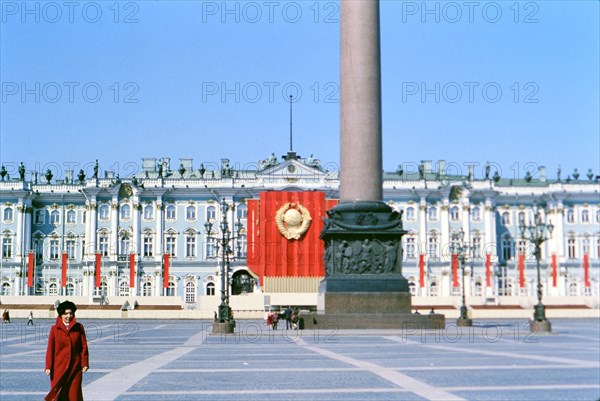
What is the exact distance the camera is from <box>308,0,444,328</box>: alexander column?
3434 cm

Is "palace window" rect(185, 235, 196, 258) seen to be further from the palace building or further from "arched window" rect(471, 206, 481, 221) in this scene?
"arched window" rect(471, 206, 481, 221)

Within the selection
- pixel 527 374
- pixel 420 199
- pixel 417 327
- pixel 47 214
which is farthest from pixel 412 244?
pixel 527 374

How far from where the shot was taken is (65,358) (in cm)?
1184

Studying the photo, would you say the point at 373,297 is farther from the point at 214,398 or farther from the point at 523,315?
the point at 523,315

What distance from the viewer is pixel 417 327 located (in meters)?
Answer: 34.9

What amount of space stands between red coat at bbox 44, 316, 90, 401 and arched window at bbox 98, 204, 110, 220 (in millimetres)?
90824

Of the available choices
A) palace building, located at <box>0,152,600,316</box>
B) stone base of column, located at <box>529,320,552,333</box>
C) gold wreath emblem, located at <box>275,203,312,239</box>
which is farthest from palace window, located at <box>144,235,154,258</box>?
stone base of column, located at <box>529,320,552,333</box>

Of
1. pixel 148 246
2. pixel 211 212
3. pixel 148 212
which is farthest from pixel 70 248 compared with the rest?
pixel 211 212

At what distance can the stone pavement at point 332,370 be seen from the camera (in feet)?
51.4

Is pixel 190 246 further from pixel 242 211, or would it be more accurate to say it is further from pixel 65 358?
pixel 65 358

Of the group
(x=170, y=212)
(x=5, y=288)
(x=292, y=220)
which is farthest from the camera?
(x=170, y=212)

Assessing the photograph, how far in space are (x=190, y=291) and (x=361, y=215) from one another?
2664 inches

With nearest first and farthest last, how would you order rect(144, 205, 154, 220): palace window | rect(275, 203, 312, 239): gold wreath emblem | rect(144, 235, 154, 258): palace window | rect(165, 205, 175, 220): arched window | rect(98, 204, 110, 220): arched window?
rect(275, 203, 312, 239): gold wreath emblem, rect(144, 235, 154, 258): palace window, rect(98, 204, 110, 220): arched window, rect(144, 205, 154, 220): palace window, rect(165, 205, 175, 220): arched window

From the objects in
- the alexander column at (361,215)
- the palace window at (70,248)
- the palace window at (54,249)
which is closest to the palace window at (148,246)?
the palace window at (70,248)
